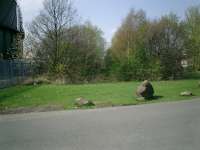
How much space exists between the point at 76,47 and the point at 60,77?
7775 millimetres

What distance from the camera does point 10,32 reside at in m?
40.5

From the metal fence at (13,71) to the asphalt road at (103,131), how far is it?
1576 centimetres

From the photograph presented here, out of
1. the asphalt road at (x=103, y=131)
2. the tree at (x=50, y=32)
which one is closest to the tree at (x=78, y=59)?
the tree at (x=50, y=32)

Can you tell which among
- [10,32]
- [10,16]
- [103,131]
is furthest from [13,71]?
[103,131]

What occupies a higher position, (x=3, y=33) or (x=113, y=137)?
(x=3, y=33)

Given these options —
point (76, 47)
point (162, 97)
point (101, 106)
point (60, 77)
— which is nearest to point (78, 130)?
point (101, 106)

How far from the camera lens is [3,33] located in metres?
38.6

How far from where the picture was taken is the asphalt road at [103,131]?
7.68m

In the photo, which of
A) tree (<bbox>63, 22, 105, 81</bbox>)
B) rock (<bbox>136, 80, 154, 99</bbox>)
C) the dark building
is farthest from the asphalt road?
the dark building

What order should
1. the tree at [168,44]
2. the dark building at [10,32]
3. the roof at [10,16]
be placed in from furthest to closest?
1. the tree at [168,44]
2. the roof at [10,16]
3. the dark building at [10,32]

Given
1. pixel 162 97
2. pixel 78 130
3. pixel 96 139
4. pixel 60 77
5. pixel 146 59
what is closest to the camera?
pixel 96 139

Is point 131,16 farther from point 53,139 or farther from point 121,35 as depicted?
point 53,139

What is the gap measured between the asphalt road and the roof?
2696 cm

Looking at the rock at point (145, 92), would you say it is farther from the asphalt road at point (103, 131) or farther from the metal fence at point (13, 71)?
the metal fence at point (13, 71)
